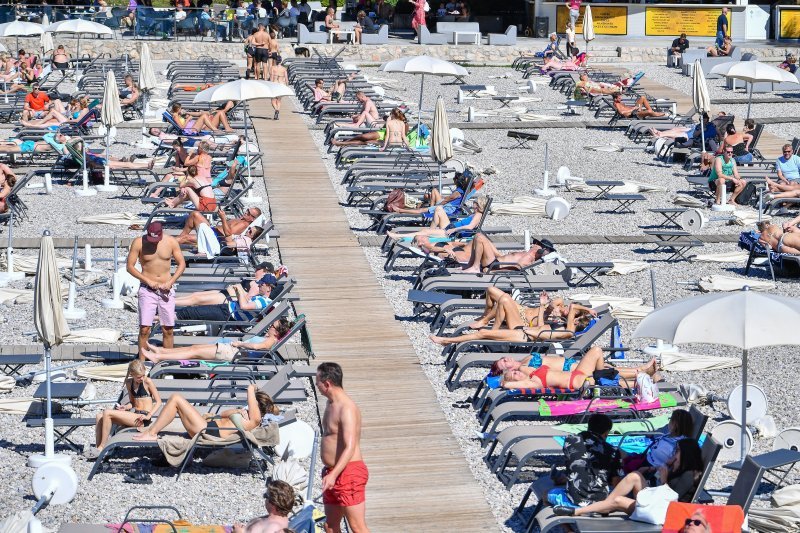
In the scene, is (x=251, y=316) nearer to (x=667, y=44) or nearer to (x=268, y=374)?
(x=268, y=374)

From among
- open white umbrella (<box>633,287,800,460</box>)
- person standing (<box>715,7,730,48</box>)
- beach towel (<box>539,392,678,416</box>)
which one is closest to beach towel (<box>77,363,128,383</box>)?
beach towel (<box>539,392,678,416</box>)

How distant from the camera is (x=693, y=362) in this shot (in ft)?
43.5

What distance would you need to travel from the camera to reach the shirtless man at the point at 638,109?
26844 mm

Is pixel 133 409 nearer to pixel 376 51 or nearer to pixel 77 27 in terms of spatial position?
pixel 77 27

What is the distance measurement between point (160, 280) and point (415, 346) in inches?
97.6

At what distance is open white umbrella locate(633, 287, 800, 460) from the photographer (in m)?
9.88

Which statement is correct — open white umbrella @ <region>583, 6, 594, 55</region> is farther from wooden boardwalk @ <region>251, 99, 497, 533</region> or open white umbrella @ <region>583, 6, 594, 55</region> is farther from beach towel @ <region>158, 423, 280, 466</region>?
beach towel @ <region>158, 423, 280, 466</region>

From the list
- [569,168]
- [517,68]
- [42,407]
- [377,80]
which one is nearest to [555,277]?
[42,407]

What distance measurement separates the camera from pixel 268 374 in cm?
1228

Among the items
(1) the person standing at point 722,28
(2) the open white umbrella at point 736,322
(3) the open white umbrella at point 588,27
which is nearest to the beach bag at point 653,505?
(2) the open white umbrella at point 736,322

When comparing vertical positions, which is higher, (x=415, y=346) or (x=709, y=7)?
(x=709, y=7)

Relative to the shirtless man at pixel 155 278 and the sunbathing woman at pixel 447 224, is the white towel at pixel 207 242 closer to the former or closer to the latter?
the sunbathing woman at pixel 447 224

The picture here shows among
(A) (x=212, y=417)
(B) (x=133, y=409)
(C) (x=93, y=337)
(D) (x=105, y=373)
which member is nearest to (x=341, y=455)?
(A) (x=212, y=417)

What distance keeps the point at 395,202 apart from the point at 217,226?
2.54m
